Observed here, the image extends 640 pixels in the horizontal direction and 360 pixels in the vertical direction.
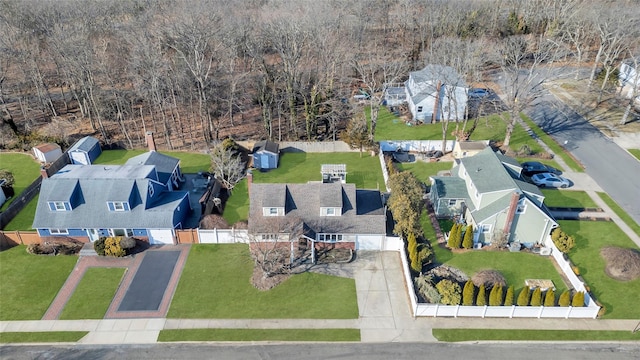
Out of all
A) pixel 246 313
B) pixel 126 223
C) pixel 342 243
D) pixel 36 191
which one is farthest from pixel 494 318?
pixel 36 191

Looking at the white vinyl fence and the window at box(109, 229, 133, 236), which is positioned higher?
the window at box(109, 229, 133, 236)

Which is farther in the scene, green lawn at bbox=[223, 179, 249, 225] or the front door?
green lawn at bbox=[223, 179, 249, 225]

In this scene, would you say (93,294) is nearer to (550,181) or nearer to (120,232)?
(120,232)

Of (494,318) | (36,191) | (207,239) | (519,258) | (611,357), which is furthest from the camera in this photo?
(36,191)

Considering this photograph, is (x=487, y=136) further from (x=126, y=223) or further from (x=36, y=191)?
(x=36, y=191)

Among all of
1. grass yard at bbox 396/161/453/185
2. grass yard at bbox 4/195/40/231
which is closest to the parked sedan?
grass yard at bbox 396/161/453/185

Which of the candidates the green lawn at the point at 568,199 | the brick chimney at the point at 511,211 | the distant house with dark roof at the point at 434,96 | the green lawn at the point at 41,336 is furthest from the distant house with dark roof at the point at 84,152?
the green lawn at the point at 568,199

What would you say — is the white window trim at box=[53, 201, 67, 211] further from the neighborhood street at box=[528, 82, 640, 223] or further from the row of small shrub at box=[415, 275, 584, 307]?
the neighborhood street at box=[528, 82, 640, 223]
